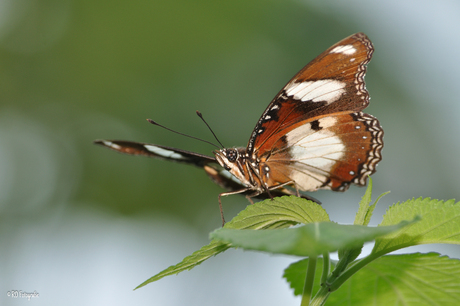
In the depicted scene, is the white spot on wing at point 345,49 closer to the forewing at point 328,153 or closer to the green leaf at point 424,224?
the forewing at point 328,153

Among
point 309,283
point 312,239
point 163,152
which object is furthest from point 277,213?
point 163,152

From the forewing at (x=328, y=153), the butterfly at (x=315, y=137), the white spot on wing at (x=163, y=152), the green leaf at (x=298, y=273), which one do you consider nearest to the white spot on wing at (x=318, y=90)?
the butterfly at (x=315, y=137)

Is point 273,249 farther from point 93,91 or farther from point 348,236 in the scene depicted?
point 93,91

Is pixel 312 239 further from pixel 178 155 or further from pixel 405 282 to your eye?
pixel 178 155

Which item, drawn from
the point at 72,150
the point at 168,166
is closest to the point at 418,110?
the point at 168,166

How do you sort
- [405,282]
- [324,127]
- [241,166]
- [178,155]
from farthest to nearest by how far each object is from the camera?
[178,155] < [324,127] < [241,166] < [405,282]
